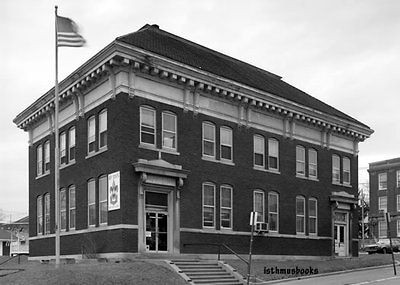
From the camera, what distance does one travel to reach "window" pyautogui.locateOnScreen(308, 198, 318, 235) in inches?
1447

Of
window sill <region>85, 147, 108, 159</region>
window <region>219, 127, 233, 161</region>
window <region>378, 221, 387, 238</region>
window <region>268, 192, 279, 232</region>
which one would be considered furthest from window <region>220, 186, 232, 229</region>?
window <region>378, 221, 387, 238</region>

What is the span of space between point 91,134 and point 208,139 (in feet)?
19.9

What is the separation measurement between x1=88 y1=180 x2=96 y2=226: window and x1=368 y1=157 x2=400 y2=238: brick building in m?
59.0

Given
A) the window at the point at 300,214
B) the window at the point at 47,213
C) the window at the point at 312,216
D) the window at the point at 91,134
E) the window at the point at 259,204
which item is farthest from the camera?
the window at the point at 312,216

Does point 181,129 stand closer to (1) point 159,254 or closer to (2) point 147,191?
(2) point 147,191

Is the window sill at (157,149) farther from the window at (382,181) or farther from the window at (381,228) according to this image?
the window at (381,228)

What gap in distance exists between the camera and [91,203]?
2889 centimetres

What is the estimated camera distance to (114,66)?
26500 mm

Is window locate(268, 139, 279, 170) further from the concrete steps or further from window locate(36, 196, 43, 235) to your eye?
window locate(36, 196, 43, 235)

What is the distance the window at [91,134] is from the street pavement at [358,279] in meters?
11.4

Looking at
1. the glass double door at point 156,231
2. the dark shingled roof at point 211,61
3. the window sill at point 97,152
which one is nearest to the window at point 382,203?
the dark shingled roof at point 211,61

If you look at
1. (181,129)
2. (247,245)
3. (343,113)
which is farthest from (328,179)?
(181,129)

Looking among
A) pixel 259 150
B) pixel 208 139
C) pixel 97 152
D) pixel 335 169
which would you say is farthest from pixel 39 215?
pixel 335 169

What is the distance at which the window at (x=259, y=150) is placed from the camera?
109 feet
